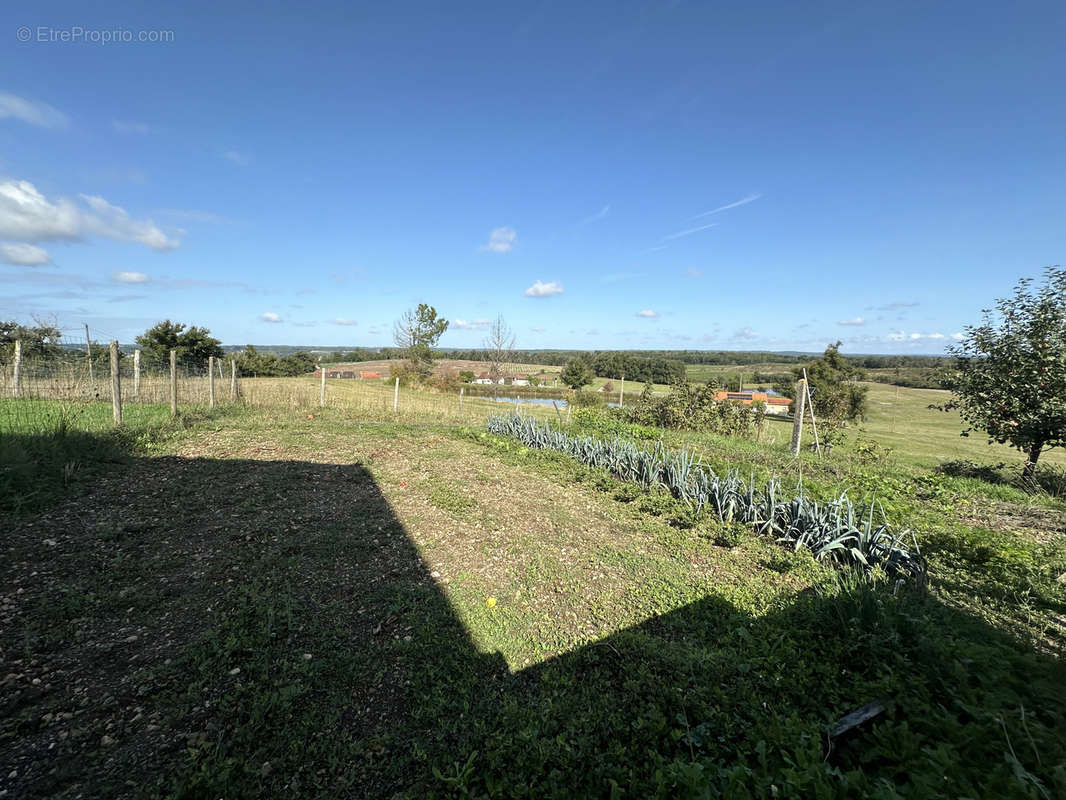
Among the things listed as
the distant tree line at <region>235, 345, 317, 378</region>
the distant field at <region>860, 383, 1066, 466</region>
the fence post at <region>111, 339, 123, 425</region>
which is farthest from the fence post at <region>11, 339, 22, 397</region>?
the distant field at <region>860, 383, 1066, 466</region>

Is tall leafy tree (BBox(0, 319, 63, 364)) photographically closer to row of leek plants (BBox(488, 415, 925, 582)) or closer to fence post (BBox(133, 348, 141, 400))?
fence post (BBox(133, 348, 141, 400))

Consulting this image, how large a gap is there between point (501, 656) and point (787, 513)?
10.9 ft

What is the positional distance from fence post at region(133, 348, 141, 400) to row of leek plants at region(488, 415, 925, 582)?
12186 mm

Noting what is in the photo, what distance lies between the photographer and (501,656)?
2.59 metres

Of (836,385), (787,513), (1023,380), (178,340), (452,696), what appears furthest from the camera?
(178,340)

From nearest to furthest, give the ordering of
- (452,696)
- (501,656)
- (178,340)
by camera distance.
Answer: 1. (452,696)
2. (501,656)
3. (178,340)

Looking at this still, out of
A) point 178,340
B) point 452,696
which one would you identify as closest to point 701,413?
point 452,696

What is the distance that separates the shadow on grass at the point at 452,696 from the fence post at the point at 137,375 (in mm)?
9902

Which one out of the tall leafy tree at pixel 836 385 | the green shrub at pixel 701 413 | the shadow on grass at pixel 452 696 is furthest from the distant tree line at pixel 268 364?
the tall leafy tree at pixel 836 385

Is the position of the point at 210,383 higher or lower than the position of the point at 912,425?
higher

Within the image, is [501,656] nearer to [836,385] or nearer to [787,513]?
[787,513]

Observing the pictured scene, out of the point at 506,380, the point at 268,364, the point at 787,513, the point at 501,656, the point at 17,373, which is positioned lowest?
the point at 501,656

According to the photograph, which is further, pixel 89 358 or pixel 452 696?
pixel 89 358

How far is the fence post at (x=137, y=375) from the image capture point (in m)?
10.9
